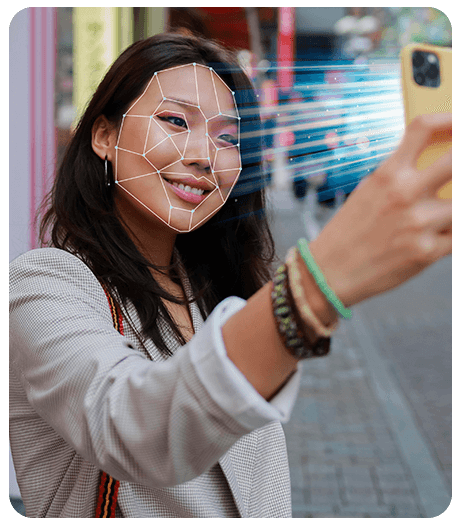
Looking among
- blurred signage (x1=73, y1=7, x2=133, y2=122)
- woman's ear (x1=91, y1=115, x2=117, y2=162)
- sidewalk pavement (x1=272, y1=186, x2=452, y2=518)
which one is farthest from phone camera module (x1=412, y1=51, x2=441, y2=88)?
blurred signage (x1=73, y1=7, x2=133, y2=122)

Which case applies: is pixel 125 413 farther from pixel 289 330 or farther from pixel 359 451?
pixel 359 451

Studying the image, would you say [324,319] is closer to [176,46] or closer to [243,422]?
[243,422]

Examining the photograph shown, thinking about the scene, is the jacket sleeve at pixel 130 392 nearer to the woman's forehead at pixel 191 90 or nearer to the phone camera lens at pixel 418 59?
the phone camera lens at pixel 418 59

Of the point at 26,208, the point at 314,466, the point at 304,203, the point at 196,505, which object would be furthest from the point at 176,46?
the point at 304,203

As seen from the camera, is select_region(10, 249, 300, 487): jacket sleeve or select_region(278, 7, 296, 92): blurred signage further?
select_region(278, 7, 296, 92): blurred signage

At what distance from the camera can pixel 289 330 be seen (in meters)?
0.72

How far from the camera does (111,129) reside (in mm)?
1432

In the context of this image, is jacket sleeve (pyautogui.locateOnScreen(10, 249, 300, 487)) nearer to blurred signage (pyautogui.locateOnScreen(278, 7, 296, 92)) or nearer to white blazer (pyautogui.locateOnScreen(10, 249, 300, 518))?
white blazer (pyautogui.locateOnScreen(10, 249, 300, 518))

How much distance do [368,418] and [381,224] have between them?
430cm

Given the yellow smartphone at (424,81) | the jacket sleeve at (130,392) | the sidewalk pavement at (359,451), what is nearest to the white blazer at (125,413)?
the jacket sleeve at (130,392)

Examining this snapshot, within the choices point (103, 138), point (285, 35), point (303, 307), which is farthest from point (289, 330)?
point (285, 35)

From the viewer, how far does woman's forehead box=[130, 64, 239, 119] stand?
4.26 feet

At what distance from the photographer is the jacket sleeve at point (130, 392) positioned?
0.74 metres
